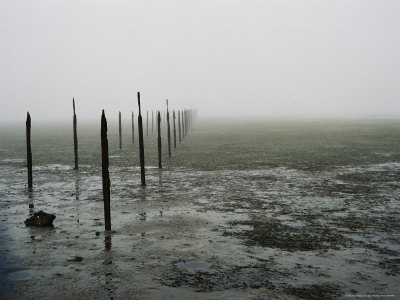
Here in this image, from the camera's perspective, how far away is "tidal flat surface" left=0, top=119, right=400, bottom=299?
243 inches

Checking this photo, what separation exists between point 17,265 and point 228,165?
14.4 m

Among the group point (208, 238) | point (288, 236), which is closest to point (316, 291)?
point (288, 236)

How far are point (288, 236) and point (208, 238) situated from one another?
179 cm

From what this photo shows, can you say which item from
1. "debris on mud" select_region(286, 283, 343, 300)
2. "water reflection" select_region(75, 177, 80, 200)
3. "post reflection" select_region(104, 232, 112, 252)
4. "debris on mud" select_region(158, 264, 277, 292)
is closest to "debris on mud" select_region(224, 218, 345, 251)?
"debris on mud" select_region(158, 264, 277, 292)

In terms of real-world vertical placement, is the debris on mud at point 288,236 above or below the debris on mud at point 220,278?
above

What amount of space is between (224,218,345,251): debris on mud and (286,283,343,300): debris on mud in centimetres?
170

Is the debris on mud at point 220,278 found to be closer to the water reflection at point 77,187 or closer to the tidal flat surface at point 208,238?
the tidal flat surface at point 208,238

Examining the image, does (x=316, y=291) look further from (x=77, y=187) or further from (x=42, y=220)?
(x=77, y=187)

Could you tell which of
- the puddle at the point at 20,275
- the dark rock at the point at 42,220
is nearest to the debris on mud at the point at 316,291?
the puddle at the point at 20,275

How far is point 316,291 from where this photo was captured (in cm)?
585

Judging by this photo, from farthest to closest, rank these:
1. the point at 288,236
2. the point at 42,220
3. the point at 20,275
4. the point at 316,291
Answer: the point at 42,220 → the point at 288,236 → the point at 20,275 → the point at 316,291

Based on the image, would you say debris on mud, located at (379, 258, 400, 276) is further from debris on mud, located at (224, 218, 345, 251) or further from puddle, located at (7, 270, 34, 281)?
puddle, located at (7, 270, 34, 281)

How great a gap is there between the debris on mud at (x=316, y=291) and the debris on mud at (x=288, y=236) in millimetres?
1697

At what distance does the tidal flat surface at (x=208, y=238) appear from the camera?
20.2 feet
